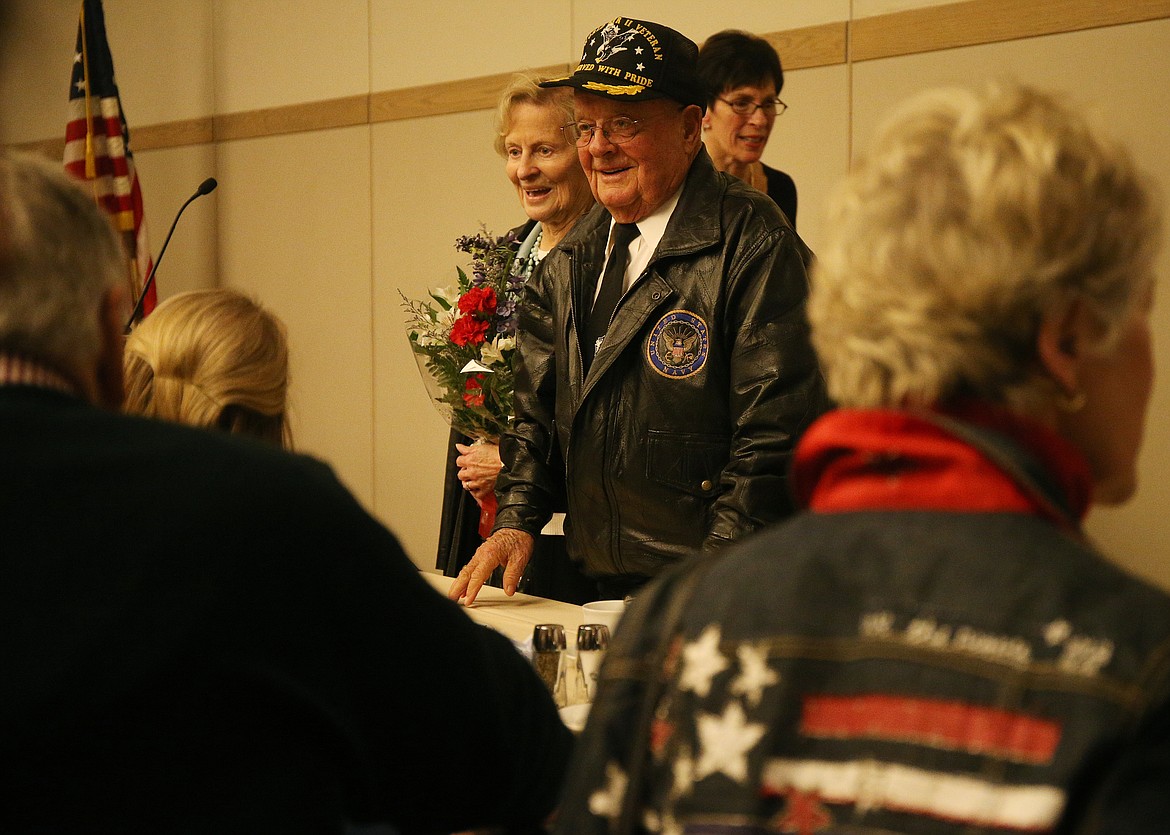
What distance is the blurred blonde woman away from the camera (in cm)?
176

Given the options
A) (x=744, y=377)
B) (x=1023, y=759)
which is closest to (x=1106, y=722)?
(x=1023, y=759)

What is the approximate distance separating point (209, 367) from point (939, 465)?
3.85 feet

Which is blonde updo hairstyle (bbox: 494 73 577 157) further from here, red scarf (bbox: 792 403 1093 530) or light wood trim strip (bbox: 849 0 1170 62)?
red scarf (bbox: 792 403 1093 530)

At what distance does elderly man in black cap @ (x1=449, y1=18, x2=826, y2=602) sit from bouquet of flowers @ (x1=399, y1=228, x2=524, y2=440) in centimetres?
11

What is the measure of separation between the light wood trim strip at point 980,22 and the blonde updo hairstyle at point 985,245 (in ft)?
11.5

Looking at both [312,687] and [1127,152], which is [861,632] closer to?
[1127,152]

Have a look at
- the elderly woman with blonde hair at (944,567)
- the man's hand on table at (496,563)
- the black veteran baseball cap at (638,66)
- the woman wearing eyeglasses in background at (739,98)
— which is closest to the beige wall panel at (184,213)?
the woman wearing eyeglasses in background at (739,98)

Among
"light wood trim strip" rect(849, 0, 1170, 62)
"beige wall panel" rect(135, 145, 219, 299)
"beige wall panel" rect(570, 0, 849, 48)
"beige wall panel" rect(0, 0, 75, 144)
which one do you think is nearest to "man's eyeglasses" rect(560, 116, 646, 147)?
"light wood trim strip" rect(849, 0, 1170, 62)

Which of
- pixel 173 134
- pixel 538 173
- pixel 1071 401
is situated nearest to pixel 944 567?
pixel 1071 401

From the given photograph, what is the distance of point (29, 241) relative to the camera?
112cm

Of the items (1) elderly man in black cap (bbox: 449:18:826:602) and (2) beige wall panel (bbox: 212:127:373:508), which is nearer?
(1) elderly man in black cap (bbox: 449:18:826:602)

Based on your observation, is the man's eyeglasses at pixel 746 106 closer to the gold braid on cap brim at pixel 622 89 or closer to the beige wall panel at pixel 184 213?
the gold braid on cap brim at pixel 622 89

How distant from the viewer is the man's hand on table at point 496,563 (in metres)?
2.47

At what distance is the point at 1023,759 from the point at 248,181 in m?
6.55
